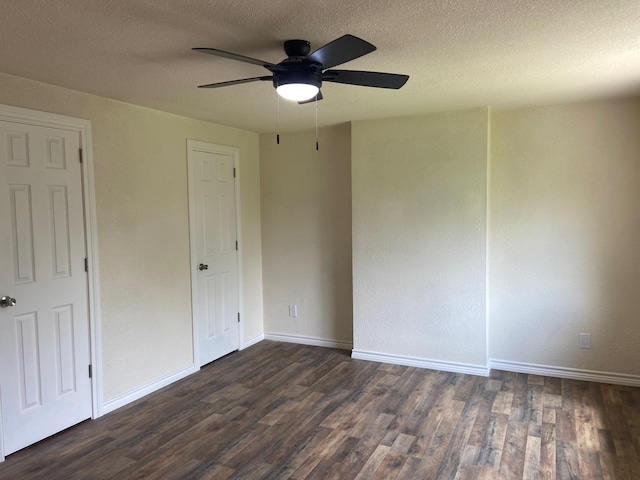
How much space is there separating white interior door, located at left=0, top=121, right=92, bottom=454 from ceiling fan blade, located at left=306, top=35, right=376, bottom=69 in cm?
194

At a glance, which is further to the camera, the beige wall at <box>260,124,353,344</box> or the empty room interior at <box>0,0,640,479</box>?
the beige wall at <box>260,124,353,344</box>

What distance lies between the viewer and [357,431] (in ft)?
9.96

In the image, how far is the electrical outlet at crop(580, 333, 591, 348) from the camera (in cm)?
378

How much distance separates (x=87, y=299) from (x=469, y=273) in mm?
2995

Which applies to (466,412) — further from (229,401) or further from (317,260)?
(317,260)

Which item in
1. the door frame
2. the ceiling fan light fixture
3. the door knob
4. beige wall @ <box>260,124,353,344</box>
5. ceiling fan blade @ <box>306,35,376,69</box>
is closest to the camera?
ceiling fan blade @ <box>306,35,376,69</box>

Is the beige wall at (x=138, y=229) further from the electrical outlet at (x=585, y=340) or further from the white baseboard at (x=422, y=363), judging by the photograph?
the electrical outlet at (x=585, y=340)

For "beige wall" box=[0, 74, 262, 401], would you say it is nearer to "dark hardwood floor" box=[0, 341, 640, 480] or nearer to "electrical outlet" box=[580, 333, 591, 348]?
"dark hardwood floor" box=[0, 341, 640, 480]

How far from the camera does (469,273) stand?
13.1ft

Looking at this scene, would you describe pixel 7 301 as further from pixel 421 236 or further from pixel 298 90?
pixel 421 236

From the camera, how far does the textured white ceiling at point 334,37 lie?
6.18 feet

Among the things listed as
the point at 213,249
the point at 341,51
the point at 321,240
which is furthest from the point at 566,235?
the point at 213,249

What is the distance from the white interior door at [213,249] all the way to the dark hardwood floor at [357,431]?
1.67 feet

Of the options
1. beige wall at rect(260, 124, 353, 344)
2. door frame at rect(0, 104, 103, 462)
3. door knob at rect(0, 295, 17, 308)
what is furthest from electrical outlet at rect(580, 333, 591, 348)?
door knob at rect(0, 295, 17, 308)
